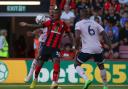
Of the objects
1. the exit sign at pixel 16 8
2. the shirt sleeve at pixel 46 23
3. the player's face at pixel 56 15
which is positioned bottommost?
the shirt sleeve at pixel 46 23

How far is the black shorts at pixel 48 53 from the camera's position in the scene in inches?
630

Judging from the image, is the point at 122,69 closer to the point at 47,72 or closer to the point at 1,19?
the point at 47,72

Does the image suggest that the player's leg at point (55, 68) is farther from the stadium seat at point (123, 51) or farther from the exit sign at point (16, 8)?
the exit sign at point (16, 8)

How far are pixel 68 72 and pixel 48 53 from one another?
3.62 meters

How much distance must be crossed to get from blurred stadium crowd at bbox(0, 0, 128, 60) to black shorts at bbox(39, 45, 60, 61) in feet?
12.3

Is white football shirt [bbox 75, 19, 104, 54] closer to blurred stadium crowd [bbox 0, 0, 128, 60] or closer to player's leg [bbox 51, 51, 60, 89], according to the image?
player's leg [bbox 51, 51, 60, 89]

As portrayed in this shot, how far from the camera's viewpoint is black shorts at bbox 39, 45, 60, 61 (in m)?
16.0

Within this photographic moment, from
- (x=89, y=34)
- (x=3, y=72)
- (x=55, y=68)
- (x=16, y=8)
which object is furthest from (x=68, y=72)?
(x=89, y=34)

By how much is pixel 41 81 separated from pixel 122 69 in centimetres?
269

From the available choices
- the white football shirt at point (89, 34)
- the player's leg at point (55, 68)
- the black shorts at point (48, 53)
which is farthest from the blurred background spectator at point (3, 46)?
the white football shirt at point (89, 34)

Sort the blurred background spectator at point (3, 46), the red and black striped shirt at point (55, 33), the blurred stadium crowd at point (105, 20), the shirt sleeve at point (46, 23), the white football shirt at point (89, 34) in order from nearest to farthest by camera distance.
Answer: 1. the white football shirt at point (89, 34)
2. the shirt sleeve at point (46, 23)
3. the red and black striped shirt at point (55, 33)
4. the blurred stadium crowd at point (105, 20)
5. the blurred background spectator at point (3, 46)

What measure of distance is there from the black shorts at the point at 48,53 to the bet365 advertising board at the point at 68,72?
11.0ft

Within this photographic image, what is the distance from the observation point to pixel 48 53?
16.1 metres

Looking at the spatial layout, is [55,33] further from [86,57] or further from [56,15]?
[86,57]
